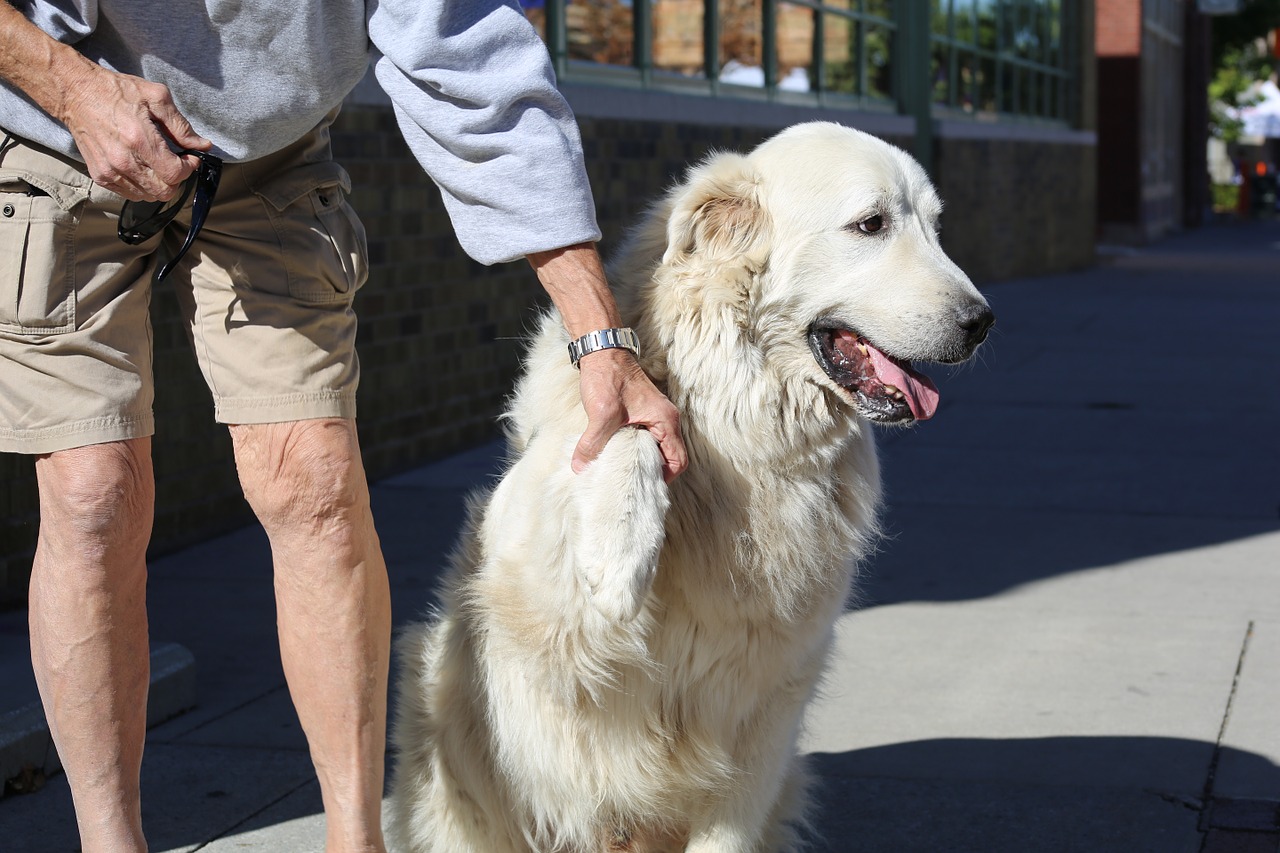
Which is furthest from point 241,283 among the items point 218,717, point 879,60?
point 879,60

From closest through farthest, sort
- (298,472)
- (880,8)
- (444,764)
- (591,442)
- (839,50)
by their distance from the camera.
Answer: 1. (591,442)
2. (298,472)
3. (444,764)
4. (839,50)
5. (880,8)

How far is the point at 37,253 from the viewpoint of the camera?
262 cm

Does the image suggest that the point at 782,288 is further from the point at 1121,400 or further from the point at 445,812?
the point at 1121,400

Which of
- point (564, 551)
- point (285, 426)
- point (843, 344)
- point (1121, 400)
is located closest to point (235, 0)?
point (285, 426)

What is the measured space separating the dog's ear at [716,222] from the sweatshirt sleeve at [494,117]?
33cm

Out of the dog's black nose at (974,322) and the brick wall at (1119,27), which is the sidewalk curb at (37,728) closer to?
the dog's black nose at (974,322)

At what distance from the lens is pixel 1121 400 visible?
10.3 meters

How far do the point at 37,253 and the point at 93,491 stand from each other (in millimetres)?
430

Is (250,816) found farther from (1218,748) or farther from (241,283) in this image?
(1218,748)

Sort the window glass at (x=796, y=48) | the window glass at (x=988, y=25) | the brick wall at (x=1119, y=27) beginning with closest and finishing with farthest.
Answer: the window glass at (x=796, y=48) → the window glass at (x=988, y=25) → the brick wall at (x=1119, y=27)

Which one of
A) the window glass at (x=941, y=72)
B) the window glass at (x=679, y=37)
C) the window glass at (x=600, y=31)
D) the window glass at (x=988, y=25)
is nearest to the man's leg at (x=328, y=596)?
the window glass at (x=600, y=31)

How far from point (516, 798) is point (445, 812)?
20cm

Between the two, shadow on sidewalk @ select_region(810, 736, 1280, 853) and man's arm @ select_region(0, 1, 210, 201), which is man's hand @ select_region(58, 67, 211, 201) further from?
shadow on sidewalk @ select_region(810, 736, 1280, 853)

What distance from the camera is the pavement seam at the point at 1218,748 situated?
141 inches
